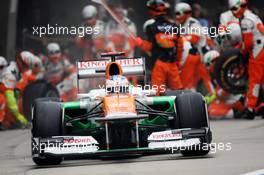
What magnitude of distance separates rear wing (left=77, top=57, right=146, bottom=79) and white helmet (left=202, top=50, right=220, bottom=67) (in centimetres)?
613

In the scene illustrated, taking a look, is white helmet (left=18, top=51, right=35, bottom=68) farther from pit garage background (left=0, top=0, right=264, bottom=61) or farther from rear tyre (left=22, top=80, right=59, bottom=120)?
rear tyre (left=22, top=80, right=59, bottom=120)

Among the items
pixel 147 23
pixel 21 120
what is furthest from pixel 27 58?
pixel 147 23

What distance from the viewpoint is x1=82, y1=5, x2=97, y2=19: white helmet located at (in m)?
22.2

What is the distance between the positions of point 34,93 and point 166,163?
9.37 meters

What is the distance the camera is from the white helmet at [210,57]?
20.8 m

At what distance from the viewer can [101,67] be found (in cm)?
1480

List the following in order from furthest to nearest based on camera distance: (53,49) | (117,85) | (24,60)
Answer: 1. (53,49)
2. (24,60)
3. (117,85)

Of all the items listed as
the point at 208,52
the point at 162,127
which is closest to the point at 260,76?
the point at 208,52

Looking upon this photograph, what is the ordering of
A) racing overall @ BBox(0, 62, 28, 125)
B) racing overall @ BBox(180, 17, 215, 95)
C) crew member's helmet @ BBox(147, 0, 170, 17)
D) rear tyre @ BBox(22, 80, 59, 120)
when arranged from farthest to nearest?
rear tyre @ BBox(22, 80, 59, 120), racing overall @ BBox(180, 17, 215, 95), racing overall @ BBox(0, 62, 28, 125), crew member's helmet @ BBox(147, 0, 170, 17)

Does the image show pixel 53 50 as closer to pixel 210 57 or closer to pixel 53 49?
pixel 53 49

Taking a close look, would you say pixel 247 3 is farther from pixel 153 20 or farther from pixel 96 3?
pixel 96 3

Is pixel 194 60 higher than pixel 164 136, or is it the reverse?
pixel 194 60

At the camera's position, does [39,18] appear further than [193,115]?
Yes

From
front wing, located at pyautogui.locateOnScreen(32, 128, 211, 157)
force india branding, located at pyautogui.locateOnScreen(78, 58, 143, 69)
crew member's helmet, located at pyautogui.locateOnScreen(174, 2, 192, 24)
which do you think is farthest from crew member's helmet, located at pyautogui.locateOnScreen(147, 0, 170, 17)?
front wing, located at pyautogui.locateOnScreen(32, 128, 211, 157)
